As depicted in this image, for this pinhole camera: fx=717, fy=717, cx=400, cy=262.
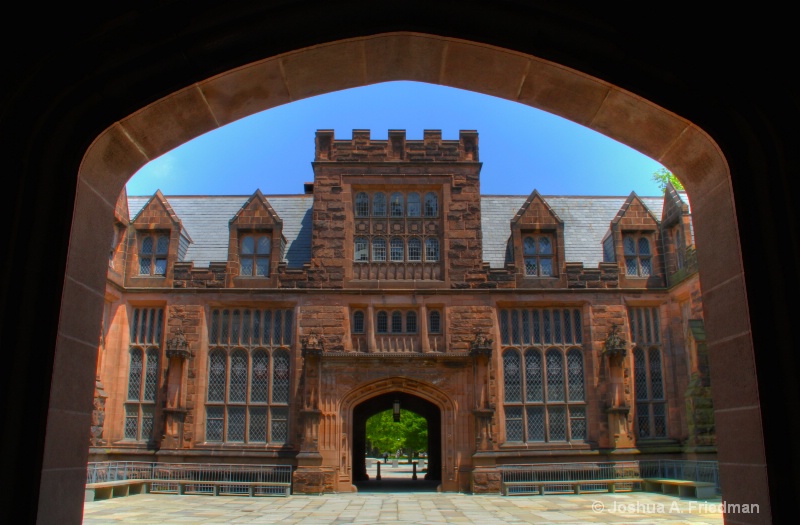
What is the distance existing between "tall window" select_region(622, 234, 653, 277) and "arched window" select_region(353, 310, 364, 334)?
7.59m

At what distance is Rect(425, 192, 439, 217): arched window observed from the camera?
20.2 meters

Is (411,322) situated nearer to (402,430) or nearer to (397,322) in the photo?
(397,322)

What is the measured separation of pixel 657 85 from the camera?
4.24m

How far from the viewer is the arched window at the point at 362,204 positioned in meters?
20.2

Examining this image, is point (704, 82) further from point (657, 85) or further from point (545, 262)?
point (545, 262)

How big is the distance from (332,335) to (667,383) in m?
9.10

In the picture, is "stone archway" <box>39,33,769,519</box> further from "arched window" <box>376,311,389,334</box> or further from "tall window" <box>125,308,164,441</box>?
→ "tall window" <box>125,308,164,441</box>

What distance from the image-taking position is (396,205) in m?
20.3

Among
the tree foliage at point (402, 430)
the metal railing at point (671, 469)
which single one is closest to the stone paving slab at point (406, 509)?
the metal railing at point (671, 469)

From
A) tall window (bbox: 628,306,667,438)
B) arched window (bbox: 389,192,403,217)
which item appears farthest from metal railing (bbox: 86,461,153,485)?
tall window (bbox: 628,306,667,438)

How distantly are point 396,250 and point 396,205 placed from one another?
1.34 metres

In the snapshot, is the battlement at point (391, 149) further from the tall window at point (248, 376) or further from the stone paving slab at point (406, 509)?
the stone paving slab at point (406, 509)

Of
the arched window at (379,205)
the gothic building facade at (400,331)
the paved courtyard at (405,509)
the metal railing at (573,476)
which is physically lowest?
the paved courtyard at (405,509)

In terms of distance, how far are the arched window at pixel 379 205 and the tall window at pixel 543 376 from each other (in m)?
4.40
